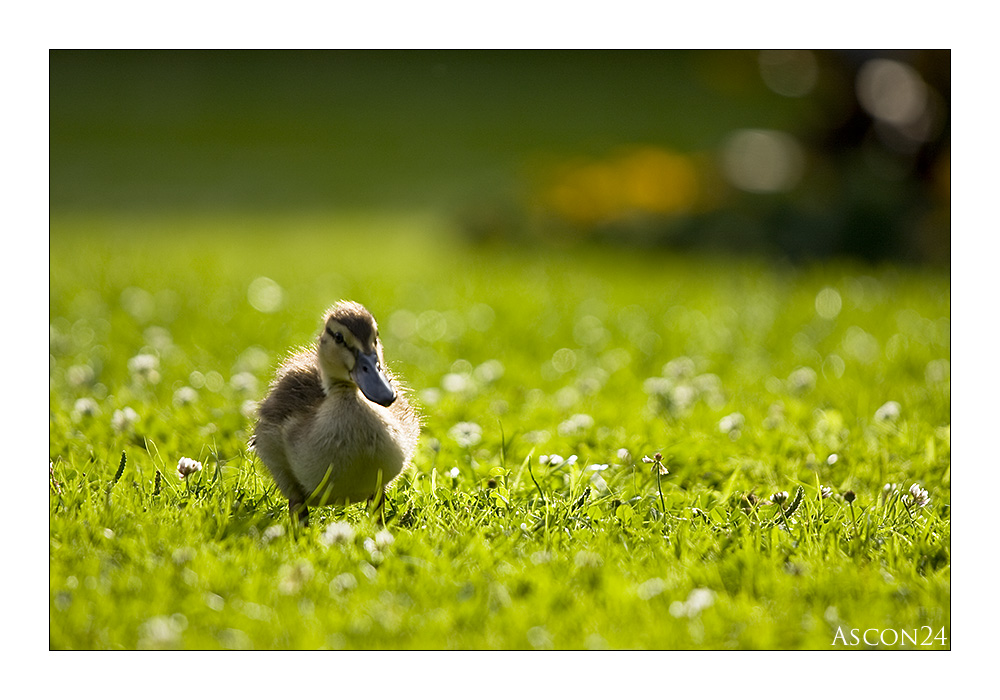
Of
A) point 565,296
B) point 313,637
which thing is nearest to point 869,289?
point 565,296

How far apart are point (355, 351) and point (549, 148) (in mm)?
12717

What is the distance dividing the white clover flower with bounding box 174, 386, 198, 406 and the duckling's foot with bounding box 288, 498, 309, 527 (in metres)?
1.43

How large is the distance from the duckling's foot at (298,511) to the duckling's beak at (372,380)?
0.48m

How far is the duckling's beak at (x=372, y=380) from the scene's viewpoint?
9.78 feet

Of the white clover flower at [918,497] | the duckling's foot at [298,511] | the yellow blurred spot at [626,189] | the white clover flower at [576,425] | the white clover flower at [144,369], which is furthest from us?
the yellow blurred spot at [626,189]

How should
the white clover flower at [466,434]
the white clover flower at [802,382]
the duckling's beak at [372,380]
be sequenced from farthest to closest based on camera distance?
1. the white clover flower at [802,382]
2. the white clover flower at [466,434]
3. the duckling's beak at [372,380]

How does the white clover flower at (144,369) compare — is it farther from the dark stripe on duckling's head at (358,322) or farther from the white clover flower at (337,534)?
the white clover flower at (337,534)

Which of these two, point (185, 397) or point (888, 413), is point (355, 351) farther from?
point (888, 413)

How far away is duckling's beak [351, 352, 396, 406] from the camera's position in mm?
2980

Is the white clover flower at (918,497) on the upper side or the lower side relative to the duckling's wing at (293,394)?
lower

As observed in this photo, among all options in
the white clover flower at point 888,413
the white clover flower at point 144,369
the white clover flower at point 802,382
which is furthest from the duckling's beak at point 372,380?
the white clover flower at point 802,382

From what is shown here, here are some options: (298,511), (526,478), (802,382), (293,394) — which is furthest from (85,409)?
(802,382)

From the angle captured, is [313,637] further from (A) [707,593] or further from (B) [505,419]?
(B) [505,419]

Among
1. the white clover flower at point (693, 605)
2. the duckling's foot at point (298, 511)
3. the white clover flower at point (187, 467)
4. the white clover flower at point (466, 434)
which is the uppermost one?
the white clover flower at point (466, 434)
